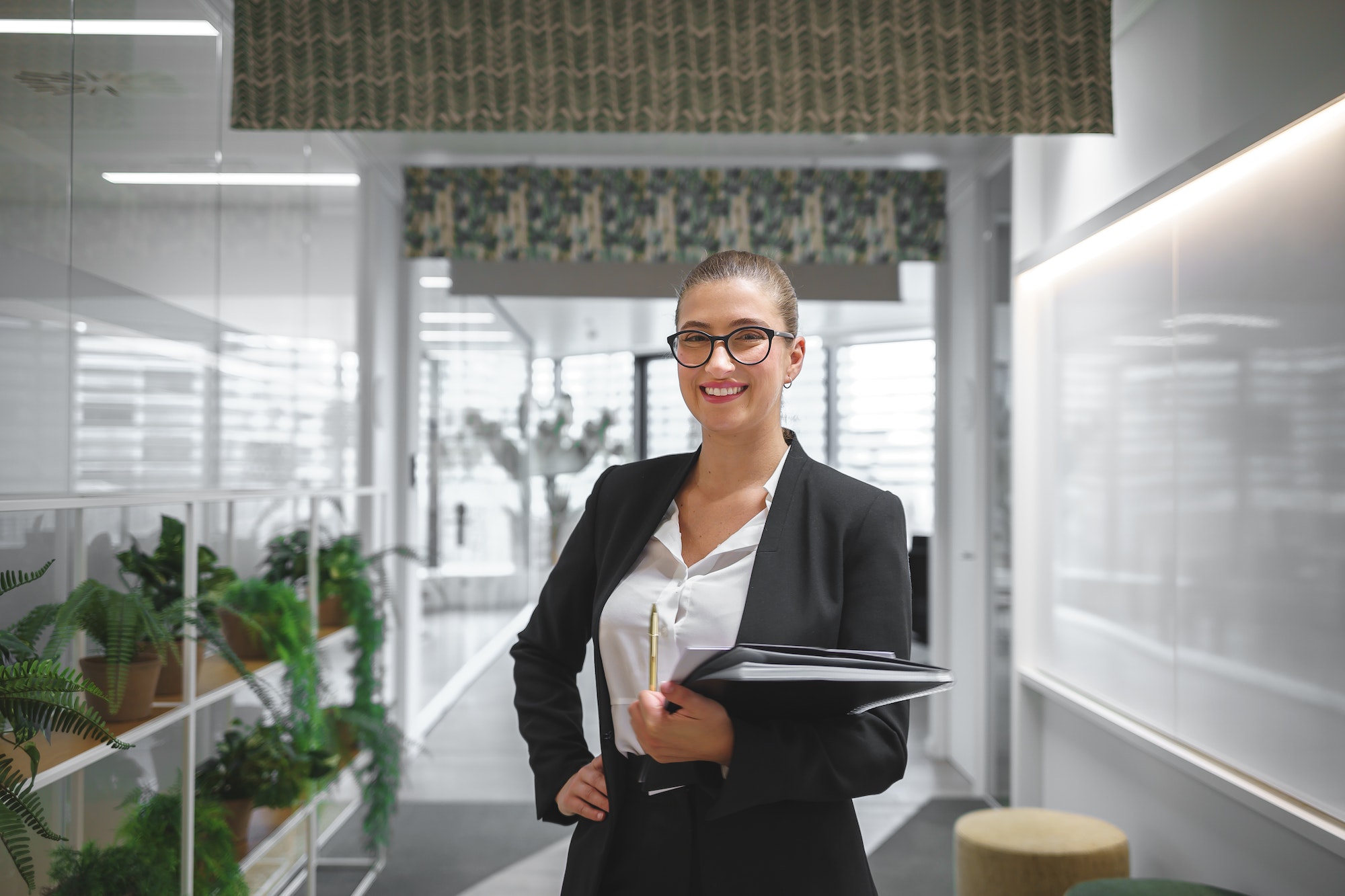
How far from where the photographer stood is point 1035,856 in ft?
8.15

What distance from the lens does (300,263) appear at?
3.67m

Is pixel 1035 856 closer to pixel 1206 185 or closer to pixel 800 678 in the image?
pixel 1206 185

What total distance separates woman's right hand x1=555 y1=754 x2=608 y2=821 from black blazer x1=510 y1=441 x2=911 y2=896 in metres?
0.02

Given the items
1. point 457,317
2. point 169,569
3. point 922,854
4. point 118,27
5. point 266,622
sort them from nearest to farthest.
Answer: point 169,569 < point 118,27 < point 266,622 < point 922,854 < point 457,317

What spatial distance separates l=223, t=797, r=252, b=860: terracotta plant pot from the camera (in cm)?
250

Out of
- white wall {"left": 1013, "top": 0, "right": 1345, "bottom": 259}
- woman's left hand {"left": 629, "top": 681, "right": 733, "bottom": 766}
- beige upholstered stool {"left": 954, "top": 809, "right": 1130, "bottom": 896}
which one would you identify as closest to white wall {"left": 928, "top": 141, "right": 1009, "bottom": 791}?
white wall {"left": 1013, "top": 0, "right": 1345, "bottom": 259}

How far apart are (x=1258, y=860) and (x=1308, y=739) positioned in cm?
39

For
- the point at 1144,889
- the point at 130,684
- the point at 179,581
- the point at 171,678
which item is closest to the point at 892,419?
the point at 1144,889

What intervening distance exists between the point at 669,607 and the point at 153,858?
57.1 inches

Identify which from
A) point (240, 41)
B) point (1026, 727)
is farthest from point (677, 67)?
point (1026, 727)

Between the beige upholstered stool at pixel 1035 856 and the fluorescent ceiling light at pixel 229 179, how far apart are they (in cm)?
276

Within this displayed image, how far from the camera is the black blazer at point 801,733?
1.13 m

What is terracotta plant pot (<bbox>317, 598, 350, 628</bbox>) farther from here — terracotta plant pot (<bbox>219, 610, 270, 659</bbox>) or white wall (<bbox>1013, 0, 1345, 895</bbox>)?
Answer: white wall (<bbox>1013, 0, 1345, 895</bbox>)

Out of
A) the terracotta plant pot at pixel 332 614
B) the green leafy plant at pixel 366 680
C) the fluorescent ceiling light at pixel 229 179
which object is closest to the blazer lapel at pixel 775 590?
the fluorescent ceiling light at pixel 229 179
